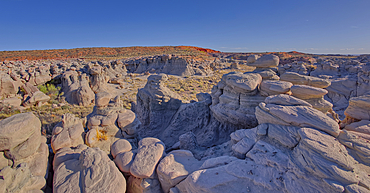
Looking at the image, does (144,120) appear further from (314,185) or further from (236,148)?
(314,185)

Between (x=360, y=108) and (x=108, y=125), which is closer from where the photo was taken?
(x=360, y=108)

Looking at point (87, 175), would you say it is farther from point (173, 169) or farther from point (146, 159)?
point (173, 169)

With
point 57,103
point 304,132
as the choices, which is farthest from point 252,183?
point 57,103

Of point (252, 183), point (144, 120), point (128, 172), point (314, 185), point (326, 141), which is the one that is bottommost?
point (144, 120)

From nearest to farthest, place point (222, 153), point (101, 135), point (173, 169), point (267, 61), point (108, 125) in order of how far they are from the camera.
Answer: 1. point (173, 169)
2. point (222, 153)
3. point (101, 135)
4. point (108, 125)
5. point (267, 61)

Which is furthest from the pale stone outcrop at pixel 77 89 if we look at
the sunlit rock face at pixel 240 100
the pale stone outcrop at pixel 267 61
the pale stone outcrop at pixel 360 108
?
the pale stone outcrop at pixel 360 108

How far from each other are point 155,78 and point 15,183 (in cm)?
682

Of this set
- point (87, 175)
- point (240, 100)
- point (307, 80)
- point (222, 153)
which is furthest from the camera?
point (240, 100)

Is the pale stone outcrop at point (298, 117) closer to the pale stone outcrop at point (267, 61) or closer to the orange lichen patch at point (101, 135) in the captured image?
the pale stone outcrop at point (267, 61)

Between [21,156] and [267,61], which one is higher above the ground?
[267,61]

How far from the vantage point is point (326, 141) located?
10.1ft

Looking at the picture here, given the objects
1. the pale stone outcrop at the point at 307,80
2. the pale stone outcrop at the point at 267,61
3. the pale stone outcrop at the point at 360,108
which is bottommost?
the pale stone outcrop at the point at 360,108

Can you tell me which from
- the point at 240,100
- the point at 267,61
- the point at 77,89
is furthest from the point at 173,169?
the point at 77,89

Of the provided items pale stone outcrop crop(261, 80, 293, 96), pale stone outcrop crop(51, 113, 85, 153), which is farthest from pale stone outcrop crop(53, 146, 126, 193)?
pale stone outcrop crop(261, 80, 293, 96)
